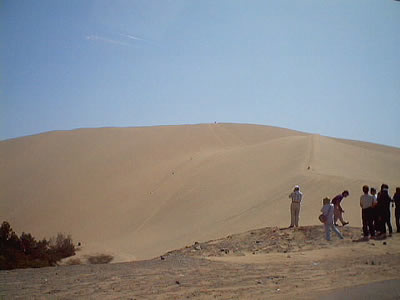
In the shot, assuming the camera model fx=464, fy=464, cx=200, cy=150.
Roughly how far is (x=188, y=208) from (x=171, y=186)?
5.37 m

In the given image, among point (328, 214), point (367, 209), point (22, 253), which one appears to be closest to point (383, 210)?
point (367, 209)

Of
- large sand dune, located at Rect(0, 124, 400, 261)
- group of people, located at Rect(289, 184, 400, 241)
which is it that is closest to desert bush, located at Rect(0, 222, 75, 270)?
large sand dune, located at Rect(0, 124, 400, 261)

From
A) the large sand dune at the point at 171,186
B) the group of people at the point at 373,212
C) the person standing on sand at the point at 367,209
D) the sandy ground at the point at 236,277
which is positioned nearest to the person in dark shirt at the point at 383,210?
the group of people at the point at 373,212

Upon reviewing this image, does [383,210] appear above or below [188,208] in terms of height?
below

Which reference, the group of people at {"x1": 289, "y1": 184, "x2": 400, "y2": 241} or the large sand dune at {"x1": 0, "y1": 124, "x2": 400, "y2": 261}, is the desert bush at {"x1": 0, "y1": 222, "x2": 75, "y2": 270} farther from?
the group of people at {"x1": 289, "y1": 184, "x2": 400, "y2": 241}

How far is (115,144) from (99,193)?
17276mm

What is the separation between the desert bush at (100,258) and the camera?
64.0 feet

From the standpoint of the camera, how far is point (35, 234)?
29.9m

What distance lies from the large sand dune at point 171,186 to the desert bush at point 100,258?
0.52 m

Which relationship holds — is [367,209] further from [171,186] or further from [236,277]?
[171,186]

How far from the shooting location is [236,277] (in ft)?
28.8

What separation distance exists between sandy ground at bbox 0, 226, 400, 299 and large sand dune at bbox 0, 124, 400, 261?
944 centimetres

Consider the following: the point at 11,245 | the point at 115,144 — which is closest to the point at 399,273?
the point at 11,245

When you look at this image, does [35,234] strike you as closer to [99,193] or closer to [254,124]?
[99,193]
